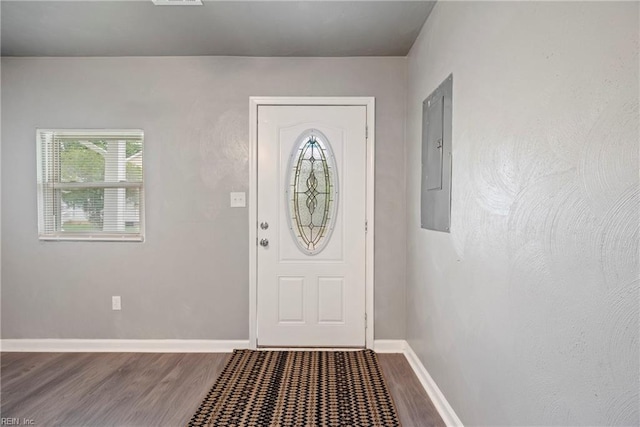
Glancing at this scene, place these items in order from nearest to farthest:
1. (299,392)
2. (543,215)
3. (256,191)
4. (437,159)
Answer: (543,215)
(437,159)
(299,392)
(256,191)

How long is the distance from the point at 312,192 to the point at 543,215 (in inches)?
84.6

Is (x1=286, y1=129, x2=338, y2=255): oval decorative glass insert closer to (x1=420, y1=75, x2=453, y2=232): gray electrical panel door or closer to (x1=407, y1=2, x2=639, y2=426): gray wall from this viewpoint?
(x1=420, y1=75, x2=453, y2=232): gray electrical panel door

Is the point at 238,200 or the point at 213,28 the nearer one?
the point at 213,28

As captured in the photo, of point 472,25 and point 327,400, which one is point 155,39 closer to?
point 472,25

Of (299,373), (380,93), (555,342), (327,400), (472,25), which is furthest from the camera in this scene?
(380,93)

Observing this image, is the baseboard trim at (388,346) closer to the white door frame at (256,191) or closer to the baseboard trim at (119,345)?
the white door frame at (256,191)

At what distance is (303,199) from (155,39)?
5.37ft

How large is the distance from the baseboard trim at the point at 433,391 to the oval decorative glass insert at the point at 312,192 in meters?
1.12

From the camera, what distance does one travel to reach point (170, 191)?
3195mm

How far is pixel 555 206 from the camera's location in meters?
1.15

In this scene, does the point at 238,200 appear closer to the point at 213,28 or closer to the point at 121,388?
the point at 213,28

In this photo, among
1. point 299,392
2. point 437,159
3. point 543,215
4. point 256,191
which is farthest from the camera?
point 256,191

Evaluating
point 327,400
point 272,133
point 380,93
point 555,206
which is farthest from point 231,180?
point 555,206

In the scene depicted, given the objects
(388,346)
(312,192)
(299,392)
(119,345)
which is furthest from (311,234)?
(119,345)
